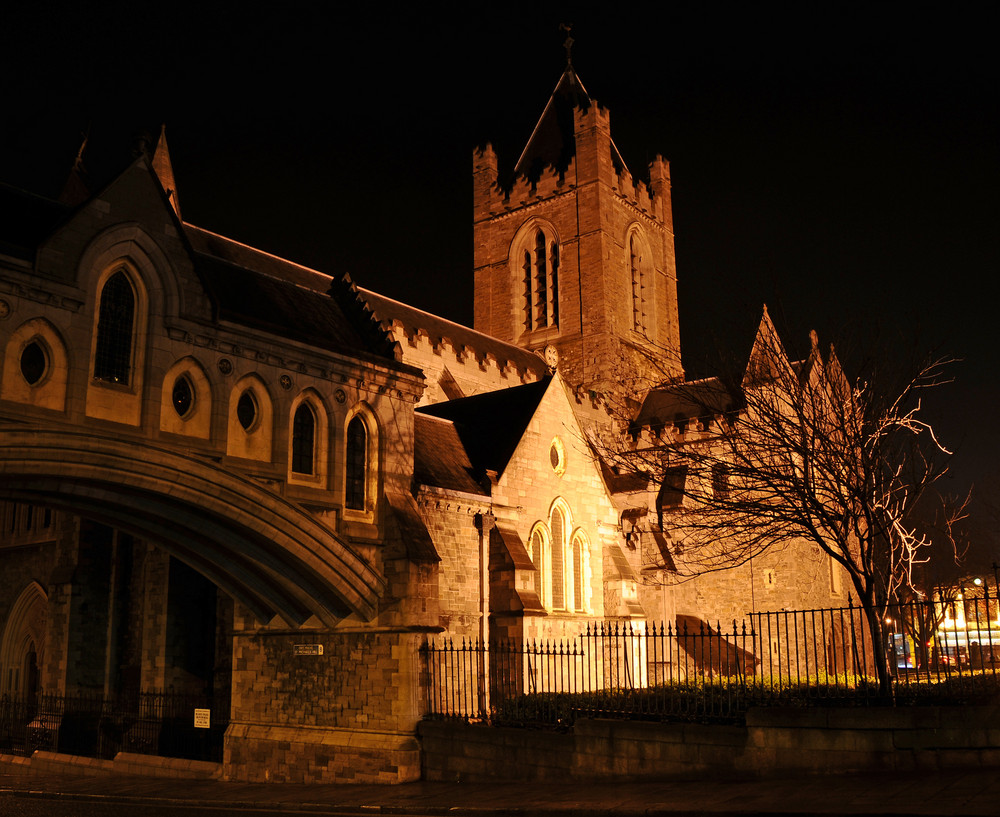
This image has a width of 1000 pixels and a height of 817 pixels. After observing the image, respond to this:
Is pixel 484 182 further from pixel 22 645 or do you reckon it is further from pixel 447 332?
pixel 22 645

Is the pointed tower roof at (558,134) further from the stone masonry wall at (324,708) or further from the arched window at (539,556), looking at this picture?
the stone masonry wall at (324,708)

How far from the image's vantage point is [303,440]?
53.9 feet

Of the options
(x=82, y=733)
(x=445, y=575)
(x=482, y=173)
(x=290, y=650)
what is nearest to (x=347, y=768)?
(x=290, y=650)

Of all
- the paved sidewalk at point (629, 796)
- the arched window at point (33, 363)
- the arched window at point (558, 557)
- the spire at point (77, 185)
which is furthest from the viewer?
the spire at point (77, 185)

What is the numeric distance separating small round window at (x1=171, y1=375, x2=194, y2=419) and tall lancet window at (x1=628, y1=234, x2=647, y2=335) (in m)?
37.9

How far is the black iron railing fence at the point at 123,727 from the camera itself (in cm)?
2141

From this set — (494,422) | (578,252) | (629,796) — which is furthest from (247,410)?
(578,252)

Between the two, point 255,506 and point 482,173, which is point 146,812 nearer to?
point 255,506

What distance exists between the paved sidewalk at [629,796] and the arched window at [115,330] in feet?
22.7

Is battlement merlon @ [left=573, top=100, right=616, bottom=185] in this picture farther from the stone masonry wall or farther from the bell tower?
the stone masonry wall

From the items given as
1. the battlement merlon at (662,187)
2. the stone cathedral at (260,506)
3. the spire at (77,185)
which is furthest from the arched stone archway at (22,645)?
the battlement merlon at (662,187)

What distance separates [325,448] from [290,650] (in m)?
4.50

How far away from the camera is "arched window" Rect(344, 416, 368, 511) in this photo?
17.2 meters

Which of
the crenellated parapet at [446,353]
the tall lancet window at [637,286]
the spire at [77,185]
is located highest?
the tall lancet window at [637,286]
